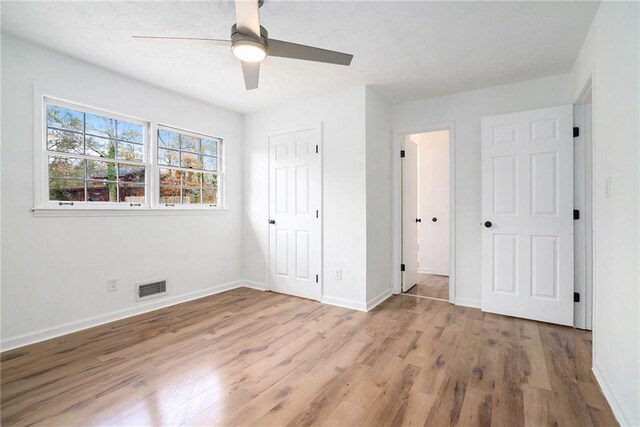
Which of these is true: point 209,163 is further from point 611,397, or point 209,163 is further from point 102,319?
point 611,397

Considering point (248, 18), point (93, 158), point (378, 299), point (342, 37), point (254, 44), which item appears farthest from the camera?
point (378, 299)

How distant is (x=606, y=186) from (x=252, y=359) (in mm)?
2662

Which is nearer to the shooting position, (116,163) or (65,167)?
(65,167)

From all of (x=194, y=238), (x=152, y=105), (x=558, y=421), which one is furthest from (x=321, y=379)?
(x=152, y=105)

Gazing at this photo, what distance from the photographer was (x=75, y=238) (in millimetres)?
2766

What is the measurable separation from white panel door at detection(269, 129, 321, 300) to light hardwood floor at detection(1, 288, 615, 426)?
0.79 m

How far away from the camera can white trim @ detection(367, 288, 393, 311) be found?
3.38 metres

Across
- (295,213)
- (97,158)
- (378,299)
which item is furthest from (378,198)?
(97,158)

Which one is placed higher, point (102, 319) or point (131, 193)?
point (131, 193)

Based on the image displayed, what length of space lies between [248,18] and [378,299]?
3.11m

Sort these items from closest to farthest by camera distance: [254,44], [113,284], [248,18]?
[248,18] < [254,44] < [113,284]

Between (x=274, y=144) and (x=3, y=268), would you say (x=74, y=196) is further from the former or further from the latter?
(x=274, y=144)

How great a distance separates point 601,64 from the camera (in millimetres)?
1929

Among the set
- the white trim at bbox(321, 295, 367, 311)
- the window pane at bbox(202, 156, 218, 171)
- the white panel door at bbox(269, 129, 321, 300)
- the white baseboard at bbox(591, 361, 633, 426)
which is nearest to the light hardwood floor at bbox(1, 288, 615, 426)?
the white baseboard at bbox(591, 361, 633, 426)
